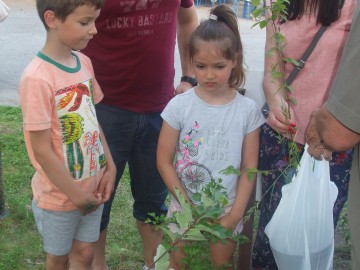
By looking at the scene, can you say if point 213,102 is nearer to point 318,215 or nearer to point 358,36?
point 318,215

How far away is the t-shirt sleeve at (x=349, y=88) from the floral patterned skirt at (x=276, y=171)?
2.87ft

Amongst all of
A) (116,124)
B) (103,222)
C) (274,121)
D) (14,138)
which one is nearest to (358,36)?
(274,121)

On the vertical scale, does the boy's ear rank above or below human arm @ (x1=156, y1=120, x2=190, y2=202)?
above

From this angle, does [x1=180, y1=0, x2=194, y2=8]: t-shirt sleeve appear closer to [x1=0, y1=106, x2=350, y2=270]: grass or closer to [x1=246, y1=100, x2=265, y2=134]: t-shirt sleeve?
[x1=246, y1=100, x2=265, y2=134]: t-shirt sleeve

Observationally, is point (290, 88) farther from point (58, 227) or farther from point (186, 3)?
point (58, 227)

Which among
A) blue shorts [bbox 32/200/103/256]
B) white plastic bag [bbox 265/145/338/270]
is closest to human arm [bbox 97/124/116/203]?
blue shorts [bbox 32/200/103/256]

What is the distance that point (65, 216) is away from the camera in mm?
2357

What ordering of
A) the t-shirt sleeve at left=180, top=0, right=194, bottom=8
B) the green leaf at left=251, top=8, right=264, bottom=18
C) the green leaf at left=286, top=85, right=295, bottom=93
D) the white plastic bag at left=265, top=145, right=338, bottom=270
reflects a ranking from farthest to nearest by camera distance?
1. the t-shirt sleeve at left=180, top=0, right=194, bottom=8
2. the white plastic bag at left=265, top=145, right=338, bottom=270
3. the green leaf at left=286, top=85, right=295, bottom=93
4. the green leaf at left=251, top=8, right=264, bottom=18

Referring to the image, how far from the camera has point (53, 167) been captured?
2.22 m

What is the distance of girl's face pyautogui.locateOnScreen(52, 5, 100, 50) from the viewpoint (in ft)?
7.24

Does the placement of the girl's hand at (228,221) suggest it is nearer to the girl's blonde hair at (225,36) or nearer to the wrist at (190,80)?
the girl's blonde hair at (225,36)

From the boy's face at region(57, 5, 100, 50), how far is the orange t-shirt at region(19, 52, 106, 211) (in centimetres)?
11

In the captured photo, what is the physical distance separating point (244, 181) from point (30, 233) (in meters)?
1.60

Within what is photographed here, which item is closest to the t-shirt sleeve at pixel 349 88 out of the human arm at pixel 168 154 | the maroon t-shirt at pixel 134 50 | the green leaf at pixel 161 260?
the green leaf at pixel 161 260
